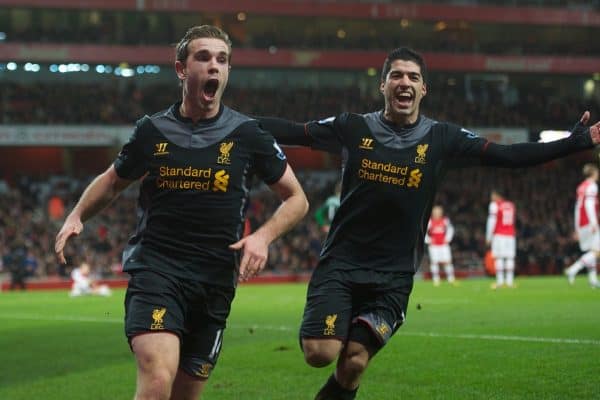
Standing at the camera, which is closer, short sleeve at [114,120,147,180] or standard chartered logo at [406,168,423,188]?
short sleeve at [114,120,147,180]

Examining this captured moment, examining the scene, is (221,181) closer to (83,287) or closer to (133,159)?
(133,159)

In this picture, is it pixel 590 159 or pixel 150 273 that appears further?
pixel 590 159

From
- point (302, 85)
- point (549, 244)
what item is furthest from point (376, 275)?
point (302, 85)

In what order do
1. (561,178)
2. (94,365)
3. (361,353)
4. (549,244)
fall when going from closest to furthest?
1. (361,353)
2. (94,365)
3. (549,244)
4. (561,178)

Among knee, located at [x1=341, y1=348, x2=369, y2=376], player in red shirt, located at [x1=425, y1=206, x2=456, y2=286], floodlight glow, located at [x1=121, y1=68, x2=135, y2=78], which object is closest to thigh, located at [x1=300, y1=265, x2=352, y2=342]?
knee, located at [x1=341, y1=348, x2=369, y2=376]

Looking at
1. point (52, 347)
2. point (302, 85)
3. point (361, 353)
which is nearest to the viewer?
point (361, 353)

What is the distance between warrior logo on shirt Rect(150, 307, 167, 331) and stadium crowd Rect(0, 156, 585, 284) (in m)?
29.4

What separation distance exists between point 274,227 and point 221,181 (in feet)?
1.49

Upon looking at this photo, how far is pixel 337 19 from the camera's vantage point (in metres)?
61.7

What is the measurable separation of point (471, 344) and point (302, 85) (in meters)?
47.8

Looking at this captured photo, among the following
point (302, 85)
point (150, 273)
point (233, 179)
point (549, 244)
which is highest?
point (233, 179)

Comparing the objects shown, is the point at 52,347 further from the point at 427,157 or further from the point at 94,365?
the point at 427,157

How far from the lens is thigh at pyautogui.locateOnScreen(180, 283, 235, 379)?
21.7 ft

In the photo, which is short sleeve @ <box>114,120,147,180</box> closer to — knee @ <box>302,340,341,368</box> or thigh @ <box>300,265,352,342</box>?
thigh @ <box>300,265,352,342</box>
